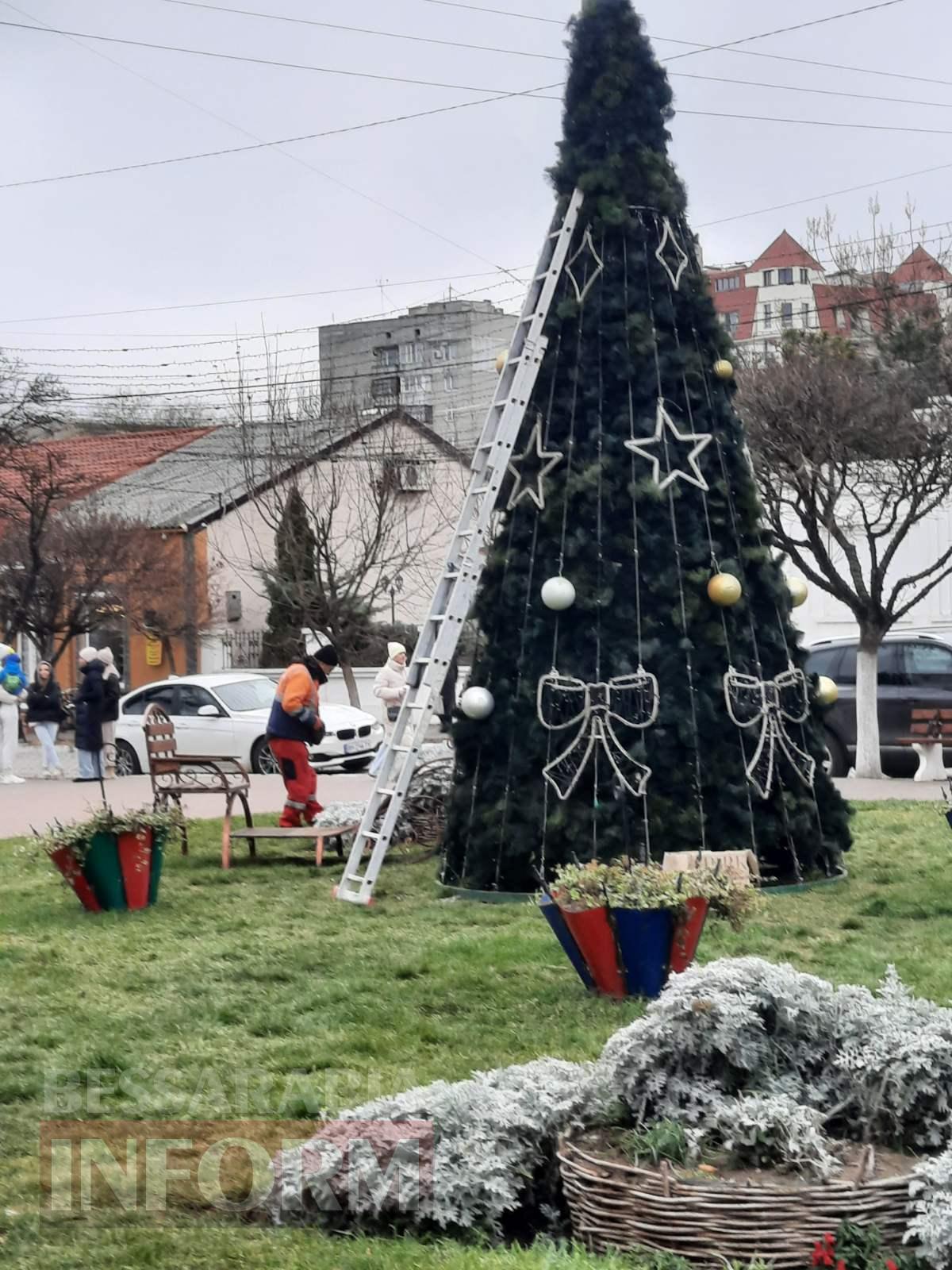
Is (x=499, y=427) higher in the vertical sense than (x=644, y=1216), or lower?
higher

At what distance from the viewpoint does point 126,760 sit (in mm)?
25203

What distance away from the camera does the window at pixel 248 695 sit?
23.9 meters

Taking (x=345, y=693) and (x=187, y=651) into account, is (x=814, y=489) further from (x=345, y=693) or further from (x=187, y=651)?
(x=187, y=651)

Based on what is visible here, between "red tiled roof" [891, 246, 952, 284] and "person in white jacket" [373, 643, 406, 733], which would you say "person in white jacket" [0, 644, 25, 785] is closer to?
"person in white jacket" [373, 643, 406, 733]

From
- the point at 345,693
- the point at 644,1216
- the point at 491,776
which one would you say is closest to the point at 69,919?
the point at 491,776

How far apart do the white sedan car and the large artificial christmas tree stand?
11303 mm

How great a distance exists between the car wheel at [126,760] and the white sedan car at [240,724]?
0.14 meters

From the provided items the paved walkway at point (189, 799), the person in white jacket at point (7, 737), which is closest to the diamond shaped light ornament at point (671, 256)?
the paved walkway at point (189, 799)

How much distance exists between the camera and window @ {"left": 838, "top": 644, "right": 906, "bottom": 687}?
21.1m

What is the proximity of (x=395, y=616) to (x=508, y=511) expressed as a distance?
102 ft

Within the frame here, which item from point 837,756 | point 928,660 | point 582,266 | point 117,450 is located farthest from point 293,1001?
point 117,450

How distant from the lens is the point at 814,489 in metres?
20.6

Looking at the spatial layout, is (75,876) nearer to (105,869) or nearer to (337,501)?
(105,869)

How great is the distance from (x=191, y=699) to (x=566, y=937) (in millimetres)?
16937
